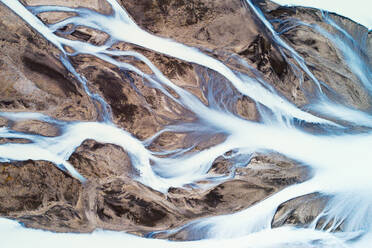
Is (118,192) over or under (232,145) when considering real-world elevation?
under

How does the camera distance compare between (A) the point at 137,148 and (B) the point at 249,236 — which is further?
(B) the point at 249,236

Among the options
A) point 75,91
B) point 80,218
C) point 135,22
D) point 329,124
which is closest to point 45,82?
point 75,91

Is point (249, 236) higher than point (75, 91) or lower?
lower

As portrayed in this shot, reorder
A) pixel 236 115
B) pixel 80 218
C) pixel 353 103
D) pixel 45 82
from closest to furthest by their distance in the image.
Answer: pixel 45 82
pixel 236 115
pixel 80 218
pixel 353 103

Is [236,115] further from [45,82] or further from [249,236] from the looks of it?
[45,82]

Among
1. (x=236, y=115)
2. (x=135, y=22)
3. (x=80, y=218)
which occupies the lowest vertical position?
(x=80, y=218)

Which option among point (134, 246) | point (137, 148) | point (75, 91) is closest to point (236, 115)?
point (137, 148)

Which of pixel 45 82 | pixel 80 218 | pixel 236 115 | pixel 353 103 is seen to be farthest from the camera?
pixel 353 103
